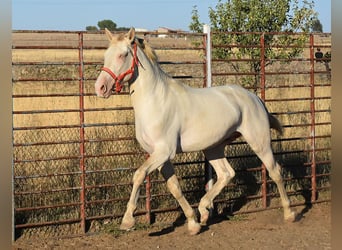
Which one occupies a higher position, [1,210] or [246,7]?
[246,7]

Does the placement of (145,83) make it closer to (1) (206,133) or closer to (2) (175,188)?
(1) (206,133)

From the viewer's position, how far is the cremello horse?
6.14 m

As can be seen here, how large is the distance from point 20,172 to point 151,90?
2848 millimetres

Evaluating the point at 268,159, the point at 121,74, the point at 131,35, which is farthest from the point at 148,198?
the point at 131,35

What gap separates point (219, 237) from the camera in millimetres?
7070

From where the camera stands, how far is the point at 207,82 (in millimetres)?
7977

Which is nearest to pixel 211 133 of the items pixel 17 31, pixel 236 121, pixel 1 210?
pixel 236 121

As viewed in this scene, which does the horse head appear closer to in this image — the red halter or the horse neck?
the red halter

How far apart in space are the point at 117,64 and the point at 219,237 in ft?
8.29

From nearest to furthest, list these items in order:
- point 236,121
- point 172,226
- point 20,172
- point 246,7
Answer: point 236,121 → point 172,226 → point 20,172 → point 246,7

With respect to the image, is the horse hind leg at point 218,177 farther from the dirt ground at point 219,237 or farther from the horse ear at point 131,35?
the horse ear at point 131,35

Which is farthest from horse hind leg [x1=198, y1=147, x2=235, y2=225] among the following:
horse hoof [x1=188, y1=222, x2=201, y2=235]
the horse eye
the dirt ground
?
the horse eye

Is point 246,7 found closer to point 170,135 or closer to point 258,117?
point 258,117

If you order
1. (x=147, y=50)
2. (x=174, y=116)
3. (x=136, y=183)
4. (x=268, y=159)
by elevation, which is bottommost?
(x=136, y=183)
